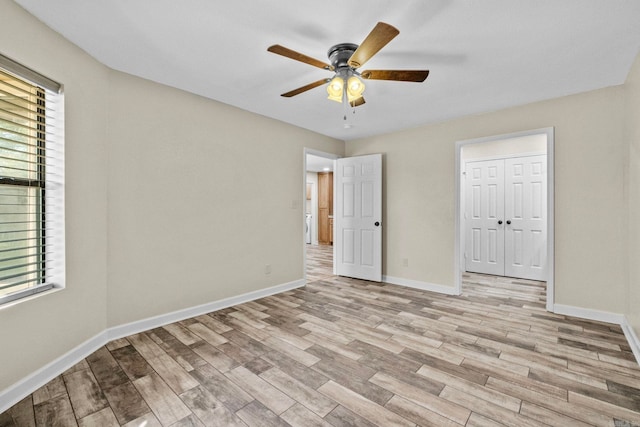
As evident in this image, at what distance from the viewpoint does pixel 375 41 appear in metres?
1.67

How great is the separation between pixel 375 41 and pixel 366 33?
48 cm

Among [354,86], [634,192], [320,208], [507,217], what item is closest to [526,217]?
[507,217]

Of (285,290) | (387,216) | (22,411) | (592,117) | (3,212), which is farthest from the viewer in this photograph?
(387,216)

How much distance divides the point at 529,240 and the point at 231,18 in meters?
5.26

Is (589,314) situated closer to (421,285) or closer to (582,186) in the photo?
(582,186)

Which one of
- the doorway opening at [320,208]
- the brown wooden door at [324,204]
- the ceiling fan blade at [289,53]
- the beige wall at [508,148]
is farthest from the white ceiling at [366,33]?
the brown wooden door at [324,204]

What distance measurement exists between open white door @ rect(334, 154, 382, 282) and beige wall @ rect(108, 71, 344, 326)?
112 centimetres

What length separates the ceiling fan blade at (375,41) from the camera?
153 centimetres

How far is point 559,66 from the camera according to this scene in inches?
99.3

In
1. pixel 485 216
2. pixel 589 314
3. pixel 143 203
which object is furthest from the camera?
pixel 485 216

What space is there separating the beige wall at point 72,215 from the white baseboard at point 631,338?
14.0 ft

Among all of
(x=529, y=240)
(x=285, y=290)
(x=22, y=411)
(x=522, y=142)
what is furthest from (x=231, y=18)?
(x=529, y=240)

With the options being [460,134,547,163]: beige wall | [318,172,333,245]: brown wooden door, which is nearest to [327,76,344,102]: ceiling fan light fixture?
[460,134,547,163]: beige wall

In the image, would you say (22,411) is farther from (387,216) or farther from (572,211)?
(572,211)
